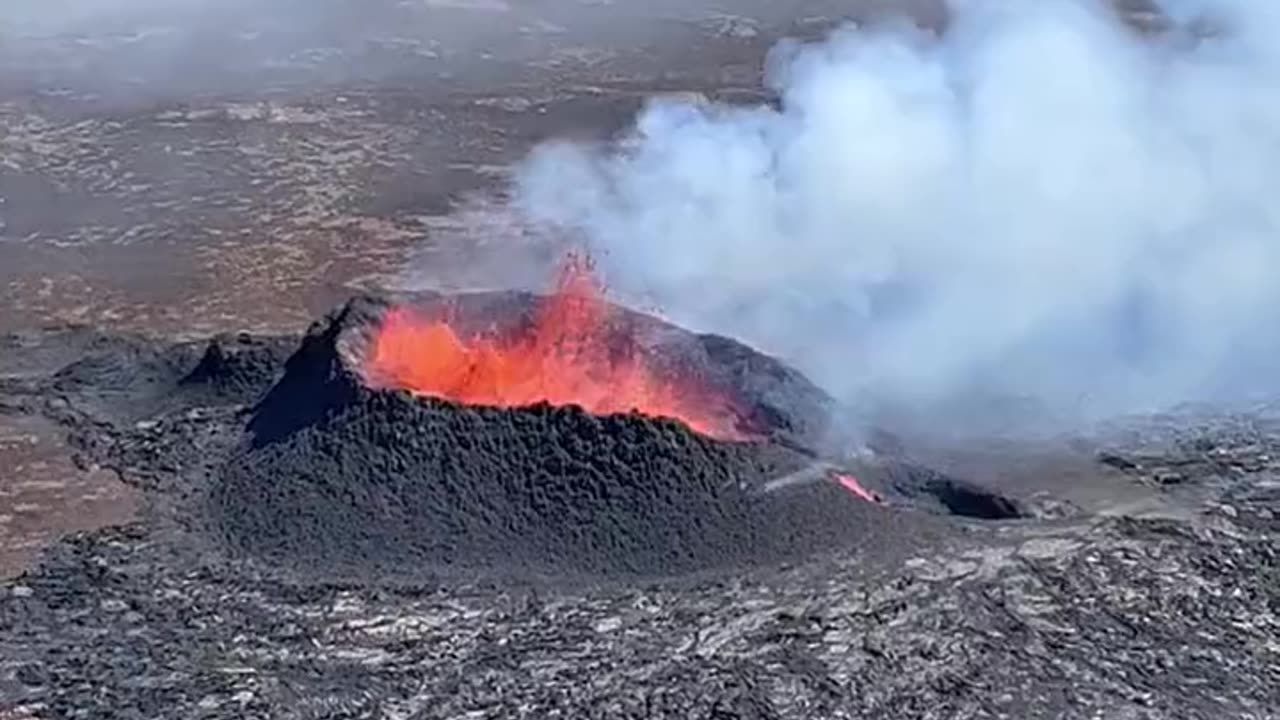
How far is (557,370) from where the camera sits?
17000 mm

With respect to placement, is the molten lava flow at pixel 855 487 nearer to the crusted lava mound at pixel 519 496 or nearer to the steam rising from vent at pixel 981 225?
the crusted lava mound at pixel 519 496

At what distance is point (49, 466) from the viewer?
17.5 m

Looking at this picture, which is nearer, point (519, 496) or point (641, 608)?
point (641, 608)

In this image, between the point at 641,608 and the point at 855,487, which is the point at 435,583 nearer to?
the point at 641,608

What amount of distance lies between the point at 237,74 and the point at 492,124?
5.45 m

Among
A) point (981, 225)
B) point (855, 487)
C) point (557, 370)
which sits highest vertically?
point (981, 225)

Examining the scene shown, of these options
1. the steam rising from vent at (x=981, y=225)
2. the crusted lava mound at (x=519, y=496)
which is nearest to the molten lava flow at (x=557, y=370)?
the crusted lava mound at (x=519, y=496)

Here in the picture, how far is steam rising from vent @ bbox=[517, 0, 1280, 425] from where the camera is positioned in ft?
65.2

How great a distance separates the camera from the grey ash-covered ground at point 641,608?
527 inches

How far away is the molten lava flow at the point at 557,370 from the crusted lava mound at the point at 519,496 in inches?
24.8

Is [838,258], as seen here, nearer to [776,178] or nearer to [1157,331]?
[776,178]

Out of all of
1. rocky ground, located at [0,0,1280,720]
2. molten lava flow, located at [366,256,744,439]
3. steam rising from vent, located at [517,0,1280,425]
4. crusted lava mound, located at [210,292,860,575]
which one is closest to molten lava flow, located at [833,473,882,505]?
crusted lava mound, located at [210,292,860,575]

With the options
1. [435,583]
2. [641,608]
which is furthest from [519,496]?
[641,608]

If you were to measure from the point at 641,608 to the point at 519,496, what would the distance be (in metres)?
1.66
